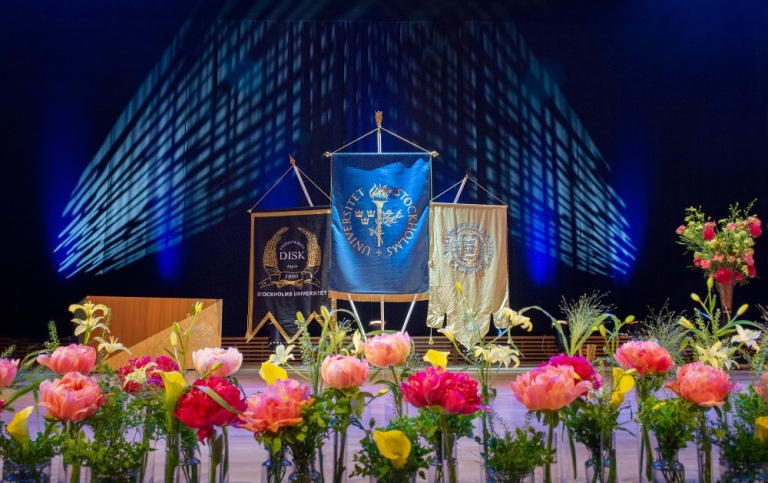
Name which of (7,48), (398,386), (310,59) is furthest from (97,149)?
(398,386)

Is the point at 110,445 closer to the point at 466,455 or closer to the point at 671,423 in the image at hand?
the point at 671,423

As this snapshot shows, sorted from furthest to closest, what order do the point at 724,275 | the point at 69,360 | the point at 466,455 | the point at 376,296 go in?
the point at 376,296
the point at 724,275
the point at 466,455
the point at 69,360

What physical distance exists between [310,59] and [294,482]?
720 cm

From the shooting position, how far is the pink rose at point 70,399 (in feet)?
3.22

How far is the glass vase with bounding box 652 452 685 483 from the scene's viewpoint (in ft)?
3.44

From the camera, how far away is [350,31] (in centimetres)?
779

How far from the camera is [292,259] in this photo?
6.37 m

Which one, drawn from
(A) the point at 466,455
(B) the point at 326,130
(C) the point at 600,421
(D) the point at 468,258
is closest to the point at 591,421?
(C) the point at 600,421

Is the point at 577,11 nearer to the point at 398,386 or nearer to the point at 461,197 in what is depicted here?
the point at 461,197

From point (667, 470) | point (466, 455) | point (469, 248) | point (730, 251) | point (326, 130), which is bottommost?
point (466, 455)

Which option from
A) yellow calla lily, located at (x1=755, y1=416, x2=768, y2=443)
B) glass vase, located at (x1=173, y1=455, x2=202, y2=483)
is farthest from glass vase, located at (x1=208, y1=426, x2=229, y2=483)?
yellow calla lily, located at (x1=755, y1=416, x2=768, y2=443)

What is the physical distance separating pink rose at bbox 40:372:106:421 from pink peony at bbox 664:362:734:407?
0.85 meters

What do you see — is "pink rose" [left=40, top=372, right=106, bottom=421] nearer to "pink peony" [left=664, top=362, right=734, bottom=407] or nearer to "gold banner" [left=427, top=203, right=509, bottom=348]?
"pink peony" [left=664, top=362, right=734, bottom=407]

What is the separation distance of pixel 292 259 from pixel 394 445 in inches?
216
